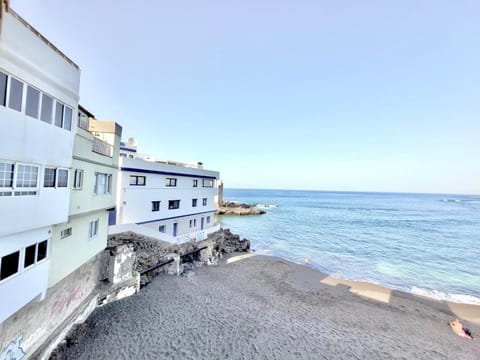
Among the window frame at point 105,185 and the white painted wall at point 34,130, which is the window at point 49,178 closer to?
the white painted wall at point 34,130

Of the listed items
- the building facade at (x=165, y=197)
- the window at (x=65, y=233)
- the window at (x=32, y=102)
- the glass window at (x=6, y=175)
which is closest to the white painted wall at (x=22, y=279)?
the window at (x=65, y=233)

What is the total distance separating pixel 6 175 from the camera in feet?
18.4

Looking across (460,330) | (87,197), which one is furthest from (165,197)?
(460,330)

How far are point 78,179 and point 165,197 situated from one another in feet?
42.4

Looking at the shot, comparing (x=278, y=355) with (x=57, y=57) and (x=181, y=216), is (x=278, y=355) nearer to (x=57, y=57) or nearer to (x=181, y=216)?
(x=57, y=57)

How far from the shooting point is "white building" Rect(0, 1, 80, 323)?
5.50 m

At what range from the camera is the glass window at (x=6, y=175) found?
5504mm

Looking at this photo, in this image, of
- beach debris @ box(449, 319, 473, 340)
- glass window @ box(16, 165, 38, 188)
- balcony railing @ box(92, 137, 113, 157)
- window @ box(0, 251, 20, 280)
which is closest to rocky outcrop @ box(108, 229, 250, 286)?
balcony railing @ box(92, 137, 113, 157)

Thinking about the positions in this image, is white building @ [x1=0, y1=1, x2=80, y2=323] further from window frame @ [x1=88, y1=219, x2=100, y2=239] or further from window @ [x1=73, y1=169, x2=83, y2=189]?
window frame @ [x1=88, y1=219, x2=100, y2=239]

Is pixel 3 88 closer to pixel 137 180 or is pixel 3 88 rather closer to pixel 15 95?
pixel 15 95

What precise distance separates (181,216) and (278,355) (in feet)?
55.1

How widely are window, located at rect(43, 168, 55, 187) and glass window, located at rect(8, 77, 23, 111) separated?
6.55 feet

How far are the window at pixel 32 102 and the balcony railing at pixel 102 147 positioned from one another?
4.10 m

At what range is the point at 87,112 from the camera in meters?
11.5
